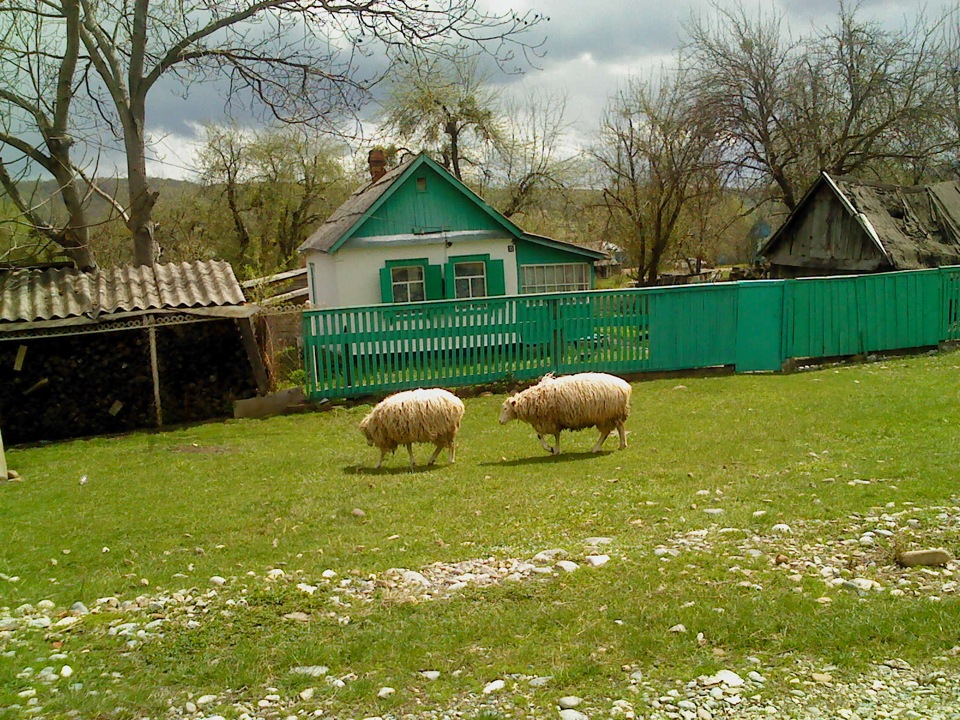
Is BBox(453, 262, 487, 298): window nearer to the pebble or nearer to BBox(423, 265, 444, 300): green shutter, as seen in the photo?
BBox(423, 265, 444, 300): green shutter

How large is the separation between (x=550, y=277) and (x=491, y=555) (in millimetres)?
19105

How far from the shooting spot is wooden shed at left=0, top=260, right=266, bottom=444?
49.6 ft

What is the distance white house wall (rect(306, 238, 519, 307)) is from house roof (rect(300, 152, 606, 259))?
45 centimetres

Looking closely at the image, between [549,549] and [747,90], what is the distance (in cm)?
2966

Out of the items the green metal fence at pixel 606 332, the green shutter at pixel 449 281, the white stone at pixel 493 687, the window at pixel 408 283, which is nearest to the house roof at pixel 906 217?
the green metal fence at pixel 606 332

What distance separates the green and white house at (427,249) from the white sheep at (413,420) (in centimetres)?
1255

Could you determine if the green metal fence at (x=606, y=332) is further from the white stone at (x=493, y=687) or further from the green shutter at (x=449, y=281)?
the white stone at (x=493, y=687)

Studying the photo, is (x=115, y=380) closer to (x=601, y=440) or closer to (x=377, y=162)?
(x=601, y=440)

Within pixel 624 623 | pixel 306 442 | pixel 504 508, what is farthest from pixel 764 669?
pixel 306 442

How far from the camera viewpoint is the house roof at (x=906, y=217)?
22578 mm

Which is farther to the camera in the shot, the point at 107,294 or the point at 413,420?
the point at 107,294

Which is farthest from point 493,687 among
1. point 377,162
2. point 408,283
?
point 377,162

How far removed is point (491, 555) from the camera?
6715mm

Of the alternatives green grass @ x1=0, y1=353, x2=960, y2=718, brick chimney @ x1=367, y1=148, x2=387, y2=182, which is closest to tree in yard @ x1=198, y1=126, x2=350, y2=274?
brick chimney @ x1=367, y1=148, x2=387, y2=182
